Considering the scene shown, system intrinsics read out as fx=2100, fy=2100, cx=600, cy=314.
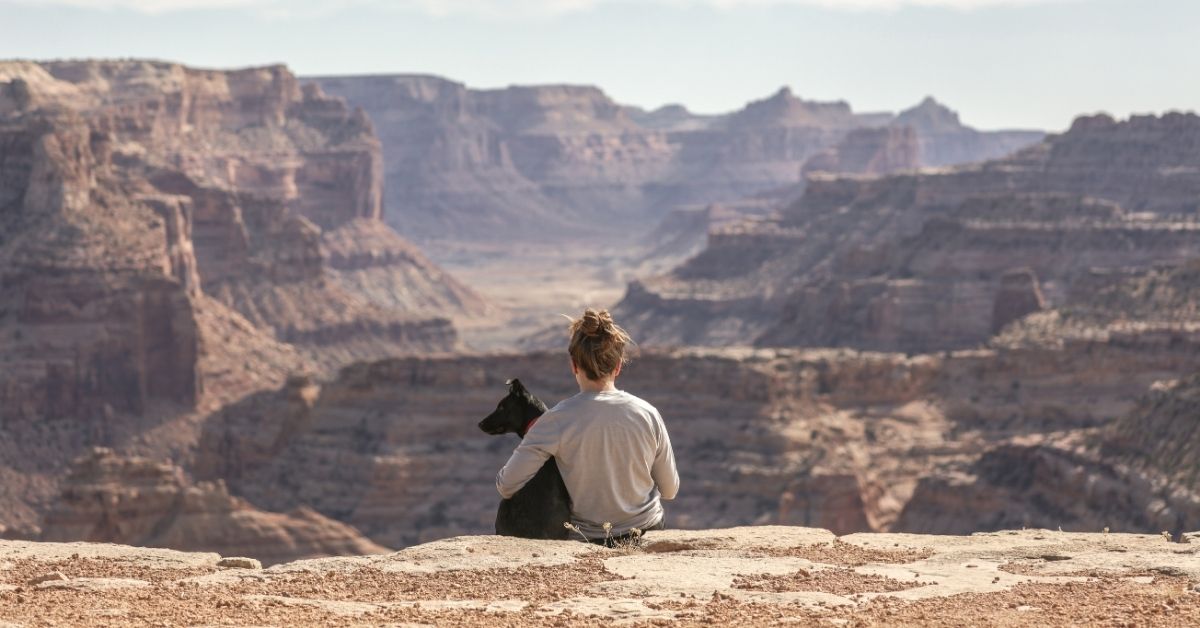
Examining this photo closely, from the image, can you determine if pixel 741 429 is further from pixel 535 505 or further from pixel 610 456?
pixel 610 456

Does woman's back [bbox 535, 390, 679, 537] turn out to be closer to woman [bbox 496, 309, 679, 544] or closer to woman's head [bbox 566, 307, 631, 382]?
woman [bbox 496, 309, 679, 544]

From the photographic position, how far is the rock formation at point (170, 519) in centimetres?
6519

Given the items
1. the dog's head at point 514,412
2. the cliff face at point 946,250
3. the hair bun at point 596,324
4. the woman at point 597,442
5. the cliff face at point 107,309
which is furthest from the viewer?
the cliff face at point 946,250

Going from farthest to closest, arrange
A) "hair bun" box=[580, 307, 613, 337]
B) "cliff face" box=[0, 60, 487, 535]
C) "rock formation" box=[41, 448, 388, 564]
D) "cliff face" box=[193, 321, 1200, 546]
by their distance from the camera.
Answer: "cliff face" box=[0, 60, 487, 535], "cliff face" box=[193, 321, 1200, 546], "rock formation" box=[41, 448, 388, 564], "hair bun" box=[580, 307, 613, 337]

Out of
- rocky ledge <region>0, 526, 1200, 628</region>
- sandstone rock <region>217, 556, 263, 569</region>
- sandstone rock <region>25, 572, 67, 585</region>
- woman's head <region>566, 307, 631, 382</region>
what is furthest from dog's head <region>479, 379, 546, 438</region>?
sandstone rock <region>25, 572, 67, 585</region>

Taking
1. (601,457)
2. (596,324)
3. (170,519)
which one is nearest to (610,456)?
(601,457)

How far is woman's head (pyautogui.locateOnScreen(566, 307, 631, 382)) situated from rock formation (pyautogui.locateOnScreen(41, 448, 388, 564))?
149 feet

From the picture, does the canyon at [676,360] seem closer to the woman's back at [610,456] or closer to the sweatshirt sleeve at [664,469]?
the woman's back at [610,456]

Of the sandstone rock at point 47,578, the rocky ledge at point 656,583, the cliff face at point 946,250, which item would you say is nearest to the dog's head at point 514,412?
the rocky ledge at point 656,583

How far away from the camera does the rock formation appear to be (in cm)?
6519

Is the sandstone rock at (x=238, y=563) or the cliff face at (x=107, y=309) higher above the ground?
the sandstone rock at (x=238, y=563)

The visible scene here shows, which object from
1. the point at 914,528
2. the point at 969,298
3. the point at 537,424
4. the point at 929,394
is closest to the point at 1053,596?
the point at 537,424

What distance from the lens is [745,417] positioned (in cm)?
8375

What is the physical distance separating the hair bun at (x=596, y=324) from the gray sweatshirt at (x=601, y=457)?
2.26 feet
